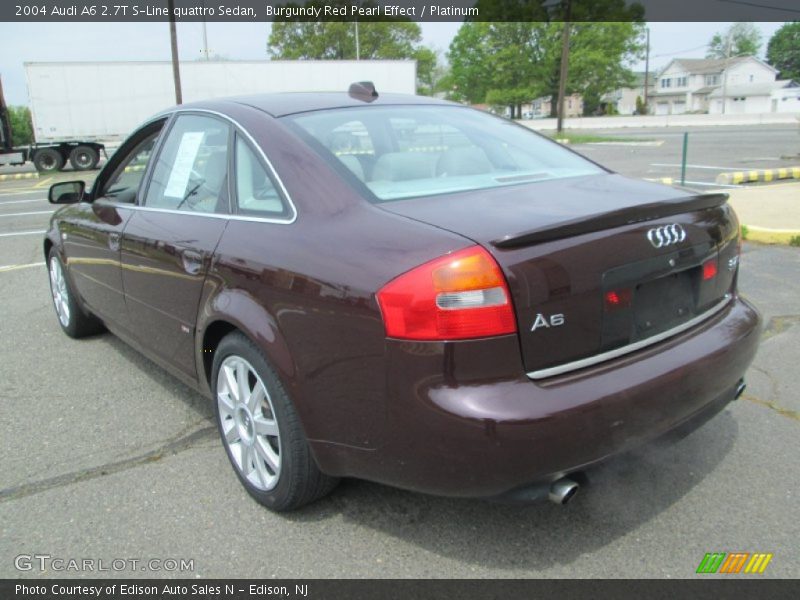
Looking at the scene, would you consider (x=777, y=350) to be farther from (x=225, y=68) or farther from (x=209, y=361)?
Answer: (x=225, y=68)

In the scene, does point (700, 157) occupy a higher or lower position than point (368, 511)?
higher

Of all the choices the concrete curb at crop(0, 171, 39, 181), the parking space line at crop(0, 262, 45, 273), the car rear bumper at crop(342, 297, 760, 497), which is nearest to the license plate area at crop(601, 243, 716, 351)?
the car rear bumper at crop(342, 297, 760, 497)

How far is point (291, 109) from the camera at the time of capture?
2.95 meters

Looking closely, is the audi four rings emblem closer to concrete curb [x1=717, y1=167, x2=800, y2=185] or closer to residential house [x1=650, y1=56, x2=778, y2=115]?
concrete curb [x1=717, y1=167, x2=800, y2=185]

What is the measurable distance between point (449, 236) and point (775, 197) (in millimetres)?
9474

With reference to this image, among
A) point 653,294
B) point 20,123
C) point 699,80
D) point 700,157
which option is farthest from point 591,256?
point 699,80

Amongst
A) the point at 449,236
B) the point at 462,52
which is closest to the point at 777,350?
the point at 449,236

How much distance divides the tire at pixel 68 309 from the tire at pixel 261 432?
236 centimetres

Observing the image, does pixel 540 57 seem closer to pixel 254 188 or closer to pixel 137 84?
pixel 137 84

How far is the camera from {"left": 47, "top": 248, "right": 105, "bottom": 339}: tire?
186 inches

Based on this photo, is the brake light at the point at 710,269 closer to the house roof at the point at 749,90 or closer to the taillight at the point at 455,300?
the taillight at the point at 455,300

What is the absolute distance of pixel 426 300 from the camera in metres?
1.96

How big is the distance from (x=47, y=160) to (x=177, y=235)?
2511cm
